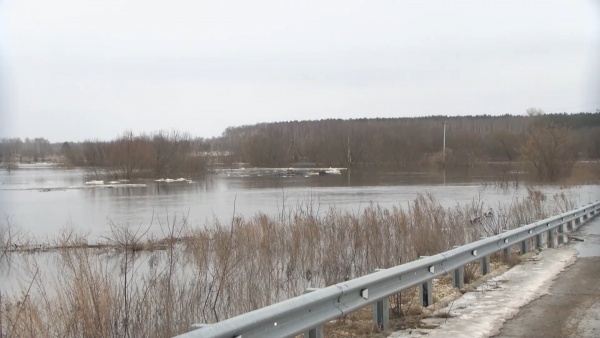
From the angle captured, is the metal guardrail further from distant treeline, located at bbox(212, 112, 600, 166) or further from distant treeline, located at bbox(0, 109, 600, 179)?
distant treeline, located at bbox(212, 112, 600, 166)

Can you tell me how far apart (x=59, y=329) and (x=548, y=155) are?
6279 cm

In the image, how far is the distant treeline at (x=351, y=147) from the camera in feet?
207

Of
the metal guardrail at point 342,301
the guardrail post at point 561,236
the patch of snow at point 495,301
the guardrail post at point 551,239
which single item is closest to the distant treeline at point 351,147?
the guardrail post at point 561,236

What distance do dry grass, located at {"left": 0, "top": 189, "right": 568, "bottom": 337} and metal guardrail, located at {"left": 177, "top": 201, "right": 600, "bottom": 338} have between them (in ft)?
1.39

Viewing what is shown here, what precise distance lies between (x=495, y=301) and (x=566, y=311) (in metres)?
0.92

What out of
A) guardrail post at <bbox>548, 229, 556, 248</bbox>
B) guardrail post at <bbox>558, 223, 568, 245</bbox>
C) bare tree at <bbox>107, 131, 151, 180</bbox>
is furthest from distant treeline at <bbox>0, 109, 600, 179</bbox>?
guardrail post at <bbox>548, 229, 556, 248</bbox>

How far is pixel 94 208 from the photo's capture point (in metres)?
34.6

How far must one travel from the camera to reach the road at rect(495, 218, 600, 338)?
6551 mm

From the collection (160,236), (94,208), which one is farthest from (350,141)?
(160,236)

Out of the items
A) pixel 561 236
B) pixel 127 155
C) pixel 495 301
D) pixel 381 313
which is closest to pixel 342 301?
pixel 381 313

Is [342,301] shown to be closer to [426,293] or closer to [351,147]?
[426,293]

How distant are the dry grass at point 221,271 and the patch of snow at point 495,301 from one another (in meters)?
0.48

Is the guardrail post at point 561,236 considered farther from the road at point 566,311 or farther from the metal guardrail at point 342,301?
the metal guardrail at point 342,301

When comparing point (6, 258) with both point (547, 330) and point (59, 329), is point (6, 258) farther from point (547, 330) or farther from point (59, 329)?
point (547, 330)
